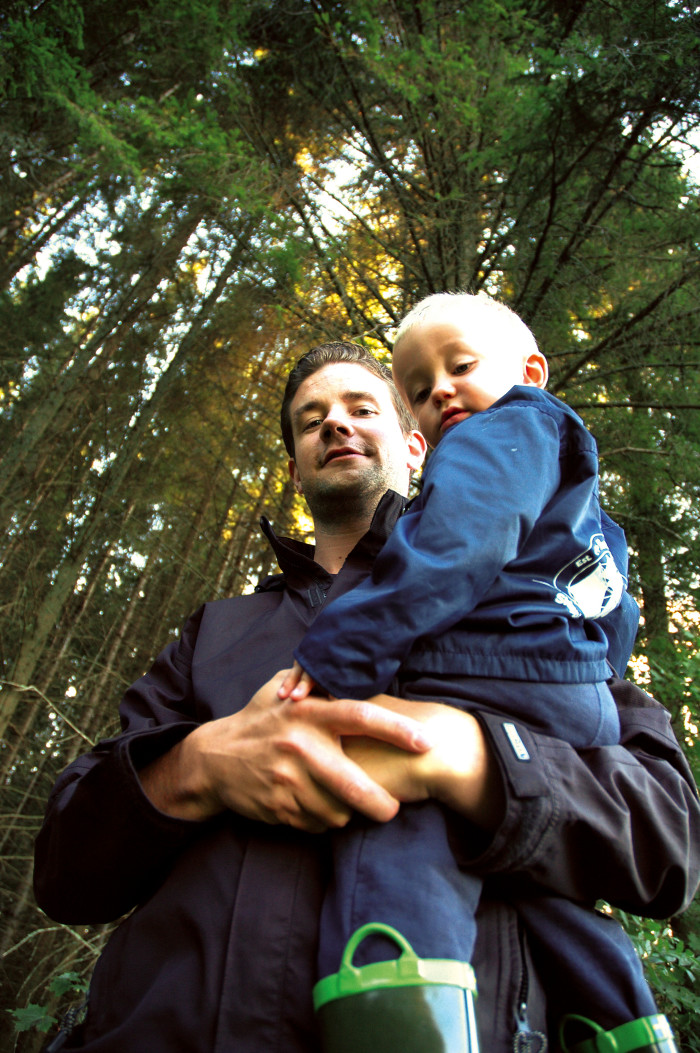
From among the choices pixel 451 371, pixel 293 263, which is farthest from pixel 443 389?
pixel 293 263

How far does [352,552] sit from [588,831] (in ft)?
2.56

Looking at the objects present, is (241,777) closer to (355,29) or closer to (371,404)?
(371,404)

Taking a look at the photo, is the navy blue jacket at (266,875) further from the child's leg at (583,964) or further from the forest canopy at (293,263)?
the forest canopy at (293,263)

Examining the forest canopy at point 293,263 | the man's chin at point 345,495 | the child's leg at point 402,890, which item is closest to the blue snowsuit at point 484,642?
the child's leg at point 402,890

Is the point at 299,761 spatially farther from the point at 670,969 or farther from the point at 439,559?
the point at 670,969

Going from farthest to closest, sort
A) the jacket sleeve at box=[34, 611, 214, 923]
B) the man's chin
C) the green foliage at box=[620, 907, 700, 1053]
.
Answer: the green foliage at box=[620, 907, 700, 1053]
the man's chin
the jacket sleeve at box=[34, 611, 214, 923]

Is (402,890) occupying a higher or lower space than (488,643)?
lower

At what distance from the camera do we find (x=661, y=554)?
17.5 ft

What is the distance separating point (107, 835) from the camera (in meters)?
1.15

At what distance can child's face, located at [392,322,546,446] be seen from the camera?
1589 mm

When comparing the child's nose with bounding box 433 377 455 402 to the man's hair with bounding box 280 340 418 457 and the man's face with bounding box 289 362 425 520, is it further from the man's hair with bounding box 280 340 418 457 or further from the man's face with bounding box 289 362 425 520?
the man's hair with bounding box 280 340 418 457

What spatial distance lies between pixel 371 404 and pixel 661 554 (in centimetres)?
416

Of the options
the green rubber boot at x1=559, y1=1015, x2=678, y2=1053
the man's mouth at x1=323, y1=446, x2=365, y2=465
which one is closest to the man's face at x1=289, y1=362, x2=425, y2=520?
the man's mouth at x1=323, y1=446, x2=365, y2=465

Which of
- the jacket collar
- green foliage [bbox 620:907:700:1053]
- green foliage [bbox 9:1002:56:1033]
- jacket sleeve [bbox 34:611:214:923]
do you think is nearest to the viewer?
jacket sleeve [bbox 34:611:214:923]
